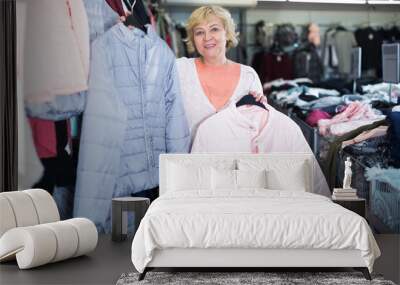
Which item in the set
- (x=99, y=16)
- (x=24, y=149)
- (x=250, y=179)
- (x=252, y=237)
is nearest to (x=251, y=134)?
(x=250, y=179)

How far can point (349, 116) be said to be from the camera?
780 cm

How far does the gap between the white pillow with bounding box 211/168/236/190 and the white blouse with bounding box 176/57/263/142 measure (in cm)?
78

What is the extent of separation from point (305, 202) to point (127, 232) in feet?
7.34

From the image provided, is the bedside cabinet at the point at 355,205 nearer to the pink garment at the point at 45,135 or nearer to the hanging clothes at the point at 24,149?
the pink garment at the point at 45,135

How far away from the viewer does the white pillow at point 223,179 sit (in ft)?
23.1

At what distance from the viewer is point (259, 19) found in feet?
25.4

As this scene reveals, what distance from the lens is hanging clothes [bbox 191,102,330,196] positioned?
7.74 meters

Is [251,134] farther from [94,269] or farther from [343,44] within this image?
[94,269]

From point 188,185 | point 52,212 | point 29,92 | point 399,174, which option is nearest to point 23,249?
point 52,212

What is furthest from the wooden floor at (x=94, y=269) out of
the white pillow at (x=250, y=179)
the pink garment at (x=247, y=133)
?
the pink garment at (x=247, y=133)

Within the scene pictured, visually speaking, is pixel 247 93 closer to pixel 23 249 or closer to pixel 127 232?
pixel 127 232

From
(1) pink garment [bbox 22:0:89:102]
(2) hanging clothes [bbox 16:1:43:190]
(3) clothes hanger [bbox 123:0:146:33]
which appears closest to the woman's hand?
(3) clothes hanger [bbox 123:0:146:33]

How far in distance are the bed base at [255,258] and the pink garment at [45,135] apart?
2.59 metres

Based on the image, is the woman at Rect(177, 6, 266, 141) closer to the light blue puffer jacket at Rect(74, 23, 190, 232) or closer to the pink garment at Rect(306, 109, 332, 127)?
the light blue puffer jacket at Rect(74, 23, 190, 232)
